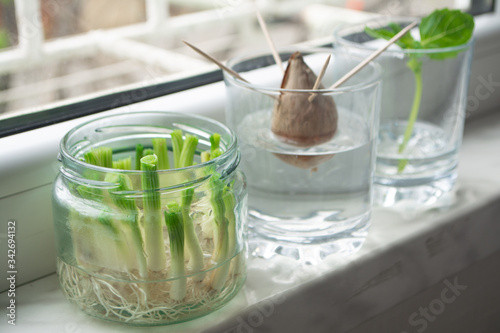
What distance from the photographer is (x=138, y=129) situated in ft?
1.77

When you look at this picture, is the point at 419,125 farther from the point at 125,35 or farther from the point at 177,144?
the point at 125,35

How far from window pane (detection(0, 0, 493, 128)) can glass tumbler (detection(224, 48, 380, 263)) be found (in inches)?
6.2

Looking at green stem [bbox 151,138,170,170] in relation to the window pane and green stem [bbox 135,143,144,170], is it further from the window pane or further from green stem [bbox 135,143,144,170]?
the window pane

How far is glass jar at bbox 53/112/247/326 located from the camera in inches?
17.5

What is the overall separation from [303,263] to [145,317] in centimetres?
15

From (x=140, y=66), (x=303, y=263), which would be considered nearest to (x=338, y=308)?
(x=303, y=263)

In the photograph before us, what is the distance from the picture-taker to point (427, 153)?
2.12 feet

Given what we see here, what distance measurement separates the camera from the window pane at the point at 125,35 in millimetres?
627

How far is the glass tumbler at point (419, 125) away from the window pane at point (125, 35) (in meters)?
0.20

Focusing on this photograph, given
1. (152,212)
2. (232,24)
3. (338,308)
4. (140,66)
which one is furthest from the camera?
(232,24)

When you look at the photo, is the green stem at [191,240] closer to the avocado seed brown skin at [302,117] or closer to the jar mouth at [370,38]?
the avocado seed brown skin at [302,117]

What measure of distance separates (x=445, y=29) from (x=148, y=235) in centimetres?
36

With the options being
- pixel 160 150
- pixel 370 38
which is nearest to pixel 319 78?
pixel 160 150

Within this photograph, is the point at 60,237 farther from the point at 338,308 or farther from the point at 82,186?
the point at 338,308
